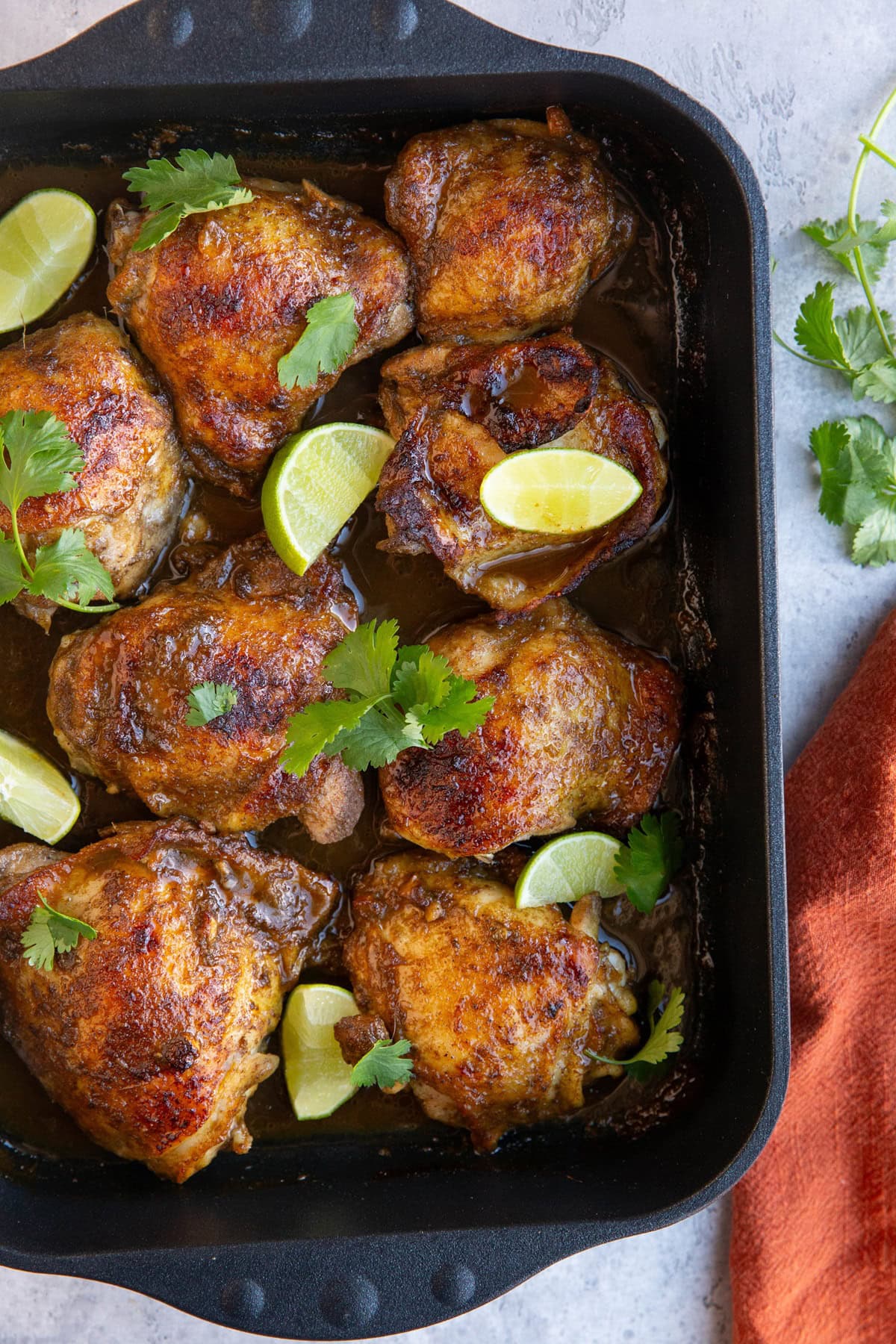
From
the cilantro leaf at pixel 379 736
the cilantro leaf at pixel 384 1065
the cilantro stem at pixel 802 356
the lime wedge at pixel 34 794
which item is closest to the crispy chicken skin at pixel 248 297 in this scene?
the cilantro leaf at pixel 379 736

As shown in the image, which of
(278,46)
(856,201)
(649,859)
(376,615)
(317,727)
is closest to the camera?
(278,46)

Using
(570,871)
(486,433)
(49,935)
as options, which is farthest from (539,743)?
(49,935)

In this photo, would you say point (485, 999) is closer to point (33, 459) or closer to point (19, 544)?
point (19, 544)

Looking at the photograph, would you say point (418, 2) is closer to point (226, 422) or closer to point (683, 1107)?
point (226, 422)

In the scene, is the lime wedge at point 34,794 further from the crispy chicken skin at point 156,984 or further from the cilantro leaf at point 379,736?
the cilantro leaf at point 379,736

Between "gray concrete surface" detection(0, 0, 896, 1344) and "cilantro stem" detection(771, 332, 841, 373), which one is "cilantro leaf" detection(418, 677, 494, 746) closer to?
"gray concrete surface" detection(0, 0, 896, 1344)

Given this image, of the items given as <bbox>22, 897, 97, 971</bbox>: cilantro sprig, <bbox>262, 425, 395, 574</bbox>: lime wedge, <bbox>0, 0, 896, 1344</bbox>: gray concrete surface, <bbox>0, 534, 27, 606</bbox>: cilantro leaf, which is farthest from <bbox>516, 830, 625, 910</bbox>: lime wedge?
<bbox>0, 534, 27, 606</bbox>: cilantro leaf

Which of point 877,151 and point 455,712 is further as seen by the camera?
point 877,151
